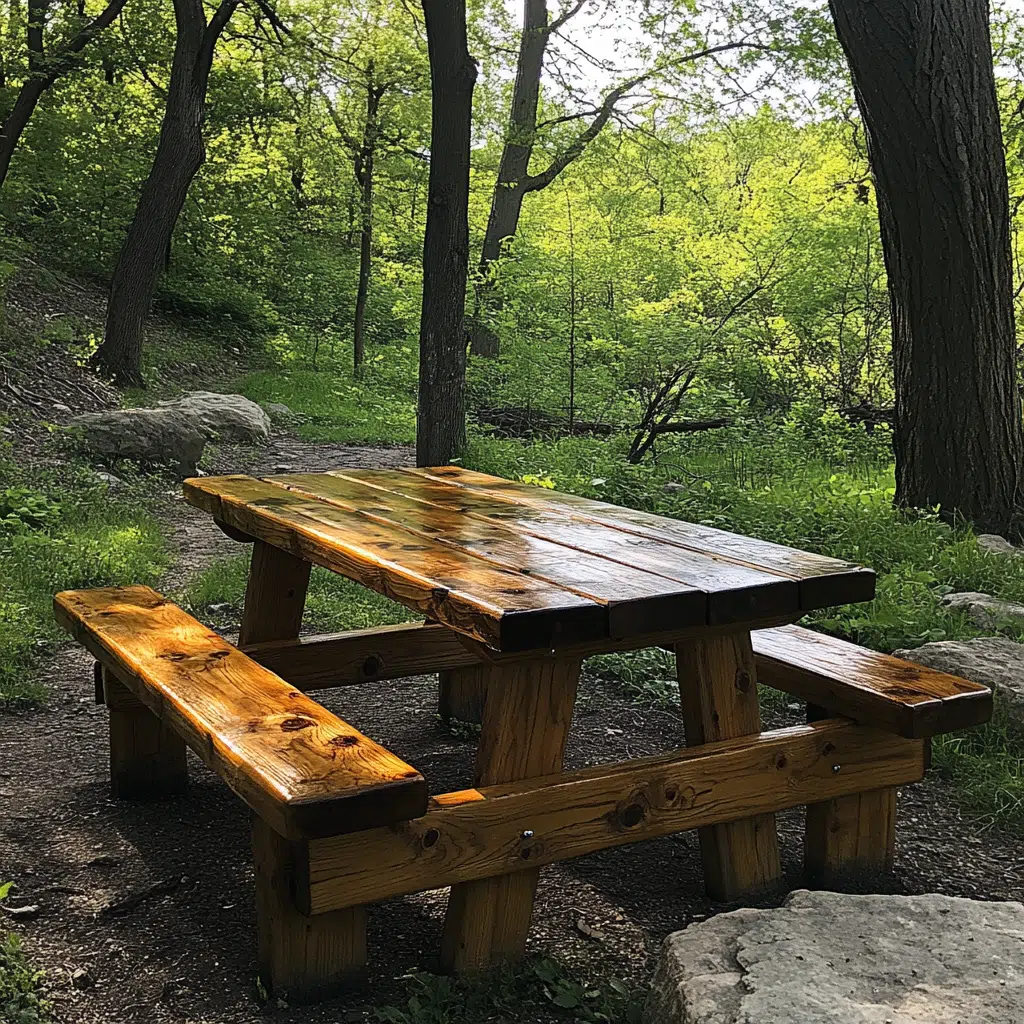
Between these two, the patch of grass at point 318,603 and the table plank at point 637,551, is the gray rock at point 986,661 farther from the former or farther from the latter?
the patch of grass at point 318,603

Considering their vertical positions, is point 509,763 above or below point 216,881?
above

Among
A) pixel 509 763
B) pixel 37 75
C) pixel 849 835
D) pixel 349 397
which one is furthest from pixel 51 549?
pixel 349 397

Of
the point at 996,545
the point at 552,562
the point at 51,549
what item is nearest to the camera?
→ the point at 552,562

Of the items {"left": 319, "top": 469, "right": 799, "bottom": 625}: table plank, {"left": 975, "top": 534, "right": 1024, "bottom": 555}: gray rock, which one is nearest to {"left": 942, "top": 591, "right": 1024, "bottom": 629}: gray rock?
{"left": 975, "top": 534, "right": 1024, "bottom": 555}: gray rock

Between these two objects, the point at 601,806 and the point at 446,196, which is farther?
the point at 446,196

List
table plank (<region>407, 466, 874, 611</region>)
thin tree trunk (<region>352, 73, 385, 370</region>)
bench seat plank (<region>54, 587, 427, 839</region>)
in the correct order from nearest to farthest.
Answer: bench seat plank (<region>54, 587, 427, 839</region>) < table plank (<region>407, 466, 874, 611</region>) < thin tree trunk (<region>352, 73, 385, 370</region>)

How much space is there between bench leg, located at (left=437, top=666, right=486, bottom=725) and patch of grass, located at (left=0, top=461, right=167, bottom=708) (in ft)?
5.32

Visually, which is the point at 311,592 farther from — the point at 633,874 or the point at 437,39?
the point at 437,39

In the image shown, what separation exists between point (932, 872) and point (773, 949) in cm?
123

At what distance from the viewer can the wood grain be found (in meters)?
2.35

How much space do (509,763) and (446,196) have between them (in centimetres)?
643

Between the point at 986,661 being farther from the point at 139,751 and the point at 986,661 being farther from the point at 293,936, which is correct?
the point at 139,751

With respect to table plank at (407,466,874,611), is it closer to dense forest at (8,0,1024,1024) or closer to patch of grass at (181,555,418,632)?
dense forest at (8,0,1024,1024)

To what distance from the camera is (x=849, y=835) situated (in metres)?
3.05
